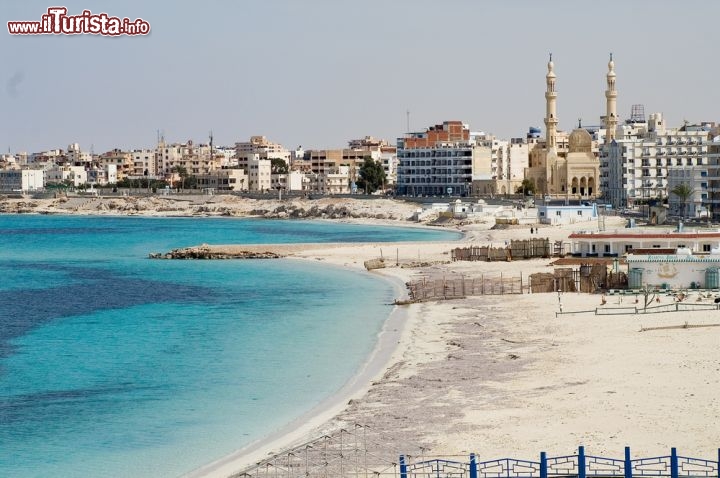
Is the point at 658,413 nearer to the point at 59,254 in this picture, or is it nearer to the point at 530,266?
the point at 530,266

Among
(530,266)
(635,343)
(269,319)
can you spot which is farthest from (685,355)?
(530,266)

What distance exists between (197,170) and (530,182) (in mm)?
76534

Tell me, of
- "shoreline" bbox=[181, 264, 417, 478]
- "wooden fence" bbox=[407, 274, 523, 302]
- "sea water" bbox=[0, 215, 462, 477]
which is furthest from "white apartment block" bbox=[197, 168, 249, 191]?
"shoreline" bbox=[181, 264, 417, 478]

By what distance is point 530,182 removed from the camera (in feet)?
425

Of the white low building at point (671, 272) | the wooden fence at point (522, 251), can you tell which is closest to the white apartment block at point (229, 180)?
the wooden fence at point (522, 251)

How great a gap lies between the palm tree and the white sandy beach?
43.1 meters

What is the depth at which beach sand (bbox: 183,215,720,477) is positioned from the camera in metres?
20.0

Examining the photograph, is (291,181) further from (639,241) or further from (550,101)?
(639,241)

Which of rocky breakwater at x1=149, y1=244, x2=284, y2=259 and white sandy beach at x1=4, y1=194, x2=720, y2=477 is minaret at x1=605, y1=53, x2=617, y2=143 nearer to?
rocky breakwater at x1=149, y1=244, x2=284, y2=259

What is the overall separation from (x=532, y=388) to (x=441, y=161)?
117m

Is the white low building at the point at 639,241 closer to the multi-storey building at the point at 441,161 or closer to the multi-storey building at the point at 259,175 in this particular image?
the multi-storey building at the point at 441,161

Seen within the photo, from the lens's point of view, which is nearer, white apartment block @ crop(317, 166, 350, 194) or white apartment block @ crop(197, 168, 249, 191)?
white apartment block @ crop(317, 166, 350, 194)

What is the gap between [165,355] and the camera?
3388 centimetres

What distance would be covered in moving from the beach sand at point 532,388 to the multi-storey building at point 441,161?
100m
